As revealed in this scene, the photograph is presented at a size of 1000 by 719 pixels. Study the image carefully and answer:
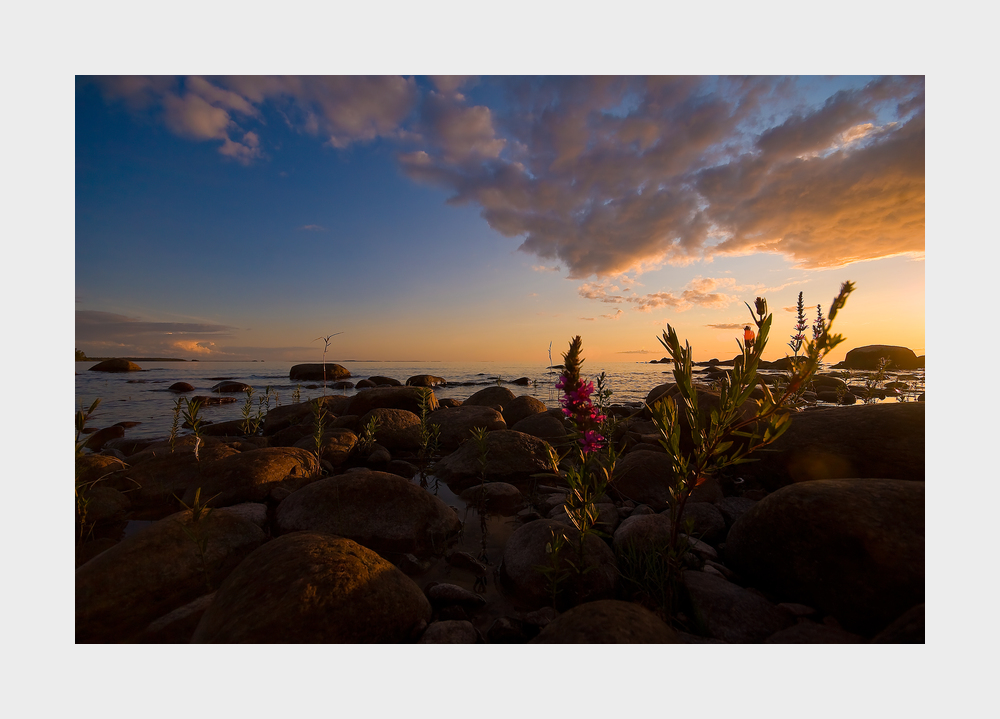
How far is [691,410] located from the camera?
9.68 ft

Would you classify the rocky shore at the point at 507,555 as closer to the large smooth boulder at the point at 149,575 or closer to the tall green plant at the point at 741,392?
the large smooth boulder at the point at 149,575

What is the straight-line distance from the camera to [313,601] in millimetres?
2752

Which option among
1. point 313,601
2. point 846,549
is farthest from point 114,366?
point 846,549

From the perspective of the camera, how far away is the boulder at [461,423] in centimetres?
924

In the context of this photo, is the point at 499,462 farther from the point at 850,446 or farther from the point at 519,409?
the point at 850,446

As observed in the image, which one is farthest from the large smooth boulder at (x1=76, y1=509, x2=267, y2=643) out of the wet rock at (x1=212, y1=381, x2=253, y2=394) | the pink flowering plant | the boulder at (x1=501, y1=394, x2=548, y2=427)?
the wet rock at (x1=212, y1=381, x2=253, y2=394)

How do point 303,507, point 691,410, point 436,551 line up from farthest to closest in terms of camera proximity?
point 303,507
point 436,551
point 691,410

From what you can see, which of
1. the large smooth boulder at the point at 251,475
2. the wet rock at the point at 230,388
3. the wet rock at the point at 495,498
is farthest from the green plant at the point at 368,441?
the wet rock at the point at 230,388

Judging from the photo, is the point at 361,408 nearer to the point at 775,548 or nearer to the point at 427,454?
the point at 427,454

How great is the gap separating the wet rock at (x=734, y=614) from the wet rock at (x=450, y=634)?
182 cm

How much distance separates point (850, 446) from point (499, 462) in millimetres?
4989

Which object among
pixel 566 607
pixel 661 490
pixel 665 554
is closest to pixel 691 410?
pixel 665 554

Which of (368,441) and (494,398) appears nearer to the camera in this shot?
(368,441)

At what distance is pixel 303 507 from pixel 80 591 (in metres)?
1.90
